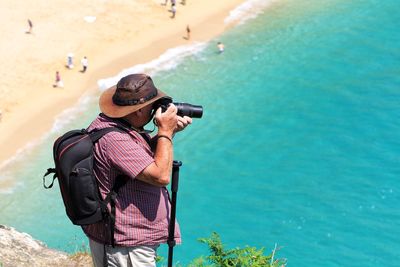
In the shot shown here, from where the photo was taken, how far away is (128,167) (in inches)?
147

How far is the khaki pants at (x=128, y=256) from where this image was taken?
4039 mm

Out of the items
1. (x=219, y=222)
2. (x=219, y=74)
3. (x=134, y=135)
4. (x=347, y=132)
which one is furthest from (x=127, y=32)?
(x=134, y=135)

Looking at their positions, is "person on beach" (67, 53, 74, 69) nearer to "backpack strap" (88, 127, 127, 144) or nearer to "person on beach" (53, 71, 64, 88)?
"person on beach" (53, 71, 64, 88)

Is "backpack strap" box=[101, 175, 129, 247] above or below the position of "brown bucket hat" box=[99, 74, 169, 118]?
below

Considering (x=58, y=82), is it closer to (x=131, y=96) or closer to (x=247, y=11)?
(x=247, y=11)

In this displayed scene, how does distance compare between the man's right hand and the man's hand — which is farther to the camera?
the man's hand

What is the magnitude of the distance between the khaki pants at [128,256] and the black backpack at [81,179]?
0.82ft

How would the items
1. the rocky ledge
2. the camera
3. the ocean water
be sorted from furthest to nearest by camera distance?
the ocean water, the rocky ledge, the camera

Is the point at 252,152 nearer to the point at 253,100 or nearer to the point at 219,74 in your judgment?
the point at 253,100

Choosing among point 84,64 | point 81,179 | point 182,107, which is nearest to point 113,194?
point 81,179

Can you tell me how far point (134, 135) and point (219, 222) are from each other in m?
11.4

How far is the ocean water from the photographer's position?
14.6 m

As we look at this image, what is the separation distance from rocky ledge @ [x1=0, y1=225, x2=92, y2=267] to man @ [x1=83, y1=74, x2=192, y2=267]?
102 inches

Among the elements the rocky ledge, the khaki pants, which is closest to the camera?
the khaki pants
